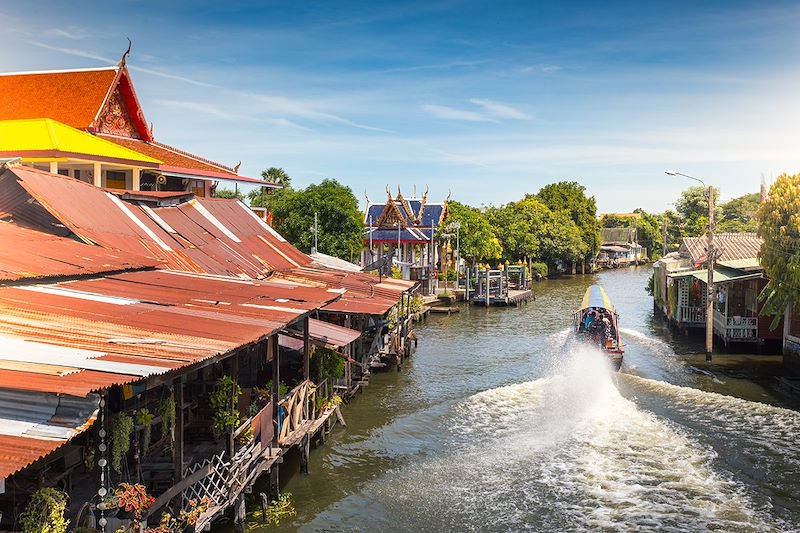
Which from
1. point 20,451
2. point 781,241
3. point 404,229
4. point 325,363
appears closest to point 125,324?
point 20,451

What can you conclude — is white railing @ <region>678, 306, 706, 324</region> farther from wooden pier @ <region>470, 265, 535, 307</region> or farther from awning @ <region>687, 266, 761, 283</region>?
wooden pier @ <region>470, 265, 535, 307</region>

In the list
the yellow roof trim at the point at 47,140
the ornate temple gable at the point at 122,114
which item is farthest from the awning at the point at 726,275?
the ornate temple gable at the point at 122,114

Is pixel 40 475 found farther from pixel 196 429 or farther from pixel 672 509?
pixel 672 509

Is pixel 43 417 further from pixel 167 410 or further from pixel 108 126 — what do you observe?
pixel 108 126

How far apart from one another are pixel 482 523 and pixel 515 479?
244cm

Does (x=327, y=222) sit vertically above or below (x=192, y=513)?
above

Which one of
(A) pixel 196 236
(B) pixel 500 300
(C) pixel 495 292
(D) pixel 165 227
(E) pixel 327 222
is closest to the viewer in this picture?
(D) pixel 165 227

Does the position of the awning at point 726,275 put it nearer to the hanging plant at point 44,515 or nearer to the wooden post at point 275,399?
the wooden post at point 275,399

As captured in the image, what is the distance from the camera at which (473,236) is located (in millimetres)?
62531

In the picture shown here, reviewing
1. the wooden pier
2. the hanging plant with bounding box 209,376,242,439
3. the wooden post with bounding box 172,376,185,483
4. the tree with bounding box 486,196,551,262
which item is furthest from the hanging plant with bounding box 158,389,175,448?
the tree with bounding box 486,196,551,262

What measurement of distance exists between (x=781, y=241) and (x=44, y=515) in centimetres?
2456

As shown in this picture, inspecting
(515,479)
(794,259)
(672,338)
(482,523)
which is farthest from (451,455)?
(672,338)

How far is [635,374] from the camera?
27.1 m

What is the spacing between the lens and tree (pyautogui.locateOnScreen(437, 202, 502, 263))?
61969mm
